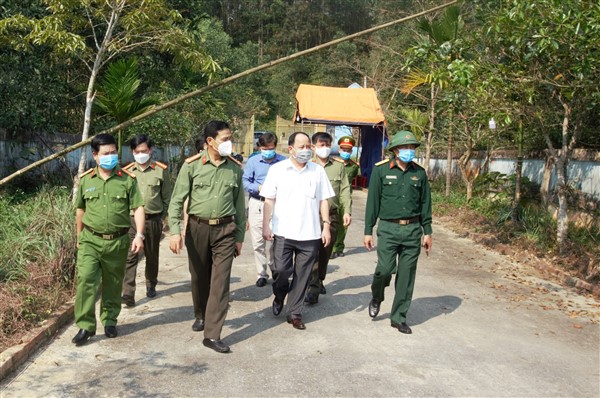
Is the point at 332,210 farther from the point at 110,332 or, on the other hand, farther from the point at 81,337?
the point at 81,337

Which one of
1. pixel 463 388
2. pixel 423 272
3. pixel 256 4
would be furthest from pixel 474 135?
pixel 256 4

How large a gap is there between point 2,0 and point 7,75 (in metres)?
1.32

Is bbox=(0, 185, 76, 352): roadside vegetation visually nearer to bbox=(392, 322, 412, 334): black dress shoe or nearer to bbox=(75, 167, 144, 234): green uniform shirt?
bbox=(75, 167, 144, 234): green uniform shirt

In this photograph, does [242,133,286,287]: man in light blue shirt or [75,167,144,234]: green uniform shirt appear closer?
[75,167,144,234]: green uniform shirt

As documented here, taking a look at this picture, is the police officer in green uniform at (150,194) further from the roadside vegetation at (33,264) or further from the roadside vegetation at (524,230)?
the roadside vegetation at (524,230)

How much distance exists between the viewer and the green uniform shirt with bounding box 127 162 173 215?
634cm

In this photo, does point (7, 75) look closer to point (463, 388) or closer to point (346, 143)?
point (346, 143)

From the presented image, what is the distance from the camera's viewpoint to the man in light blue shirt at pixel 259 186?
7070 millimetres

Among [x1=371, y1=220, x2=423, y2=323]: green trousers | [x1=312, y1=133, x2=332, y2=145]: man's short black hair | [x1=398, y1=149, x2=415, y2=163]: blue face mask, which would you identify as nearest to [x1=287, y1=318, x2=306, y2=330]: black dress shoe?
[x1=371, y1=220, x2=423, y2=323]: green trousers

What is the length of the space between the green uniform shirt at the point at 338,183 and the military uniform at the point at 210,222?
7.02 ft

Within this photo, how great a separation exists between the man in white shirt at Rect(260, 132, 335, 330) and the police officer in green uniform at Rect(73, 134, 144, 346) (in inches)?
50.8

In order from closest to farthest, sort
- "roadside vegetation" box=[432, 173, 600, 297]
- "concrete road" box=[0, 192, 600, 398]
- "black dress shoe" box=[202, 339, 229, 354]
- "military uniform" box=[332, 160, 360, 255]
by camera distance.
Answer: "concrete road" box=[0, 192, 600, 398] < "black dress shoe" box=[202, 339, 229, 354] < "roadside vegetation" box=[432, 173, 600, 297] < "military uniform" box=[332, 160, 360, 255]

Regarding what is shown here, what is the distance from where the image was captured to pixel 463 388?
165 inches

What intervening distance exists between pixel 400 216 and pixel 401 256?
405 millimetres
